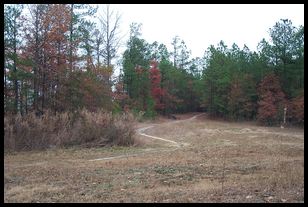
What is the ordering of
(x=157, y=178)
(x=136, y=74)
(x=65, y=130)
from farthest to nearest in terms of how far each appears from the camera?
(x=136, y=74), (x=65, y=130), (x=157, y=178)

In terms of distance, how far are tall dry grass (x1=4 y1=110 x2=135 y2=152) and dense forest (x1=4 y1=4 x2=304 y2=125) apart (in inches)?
109

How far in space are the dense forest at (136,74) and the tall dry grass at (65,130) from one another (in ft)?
9.07

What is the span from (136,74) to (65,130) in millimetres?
33152

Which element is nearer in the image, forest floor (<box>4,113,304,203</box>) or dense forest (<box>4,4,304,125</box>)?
forest floor (<box>4,113,304,203</box>)

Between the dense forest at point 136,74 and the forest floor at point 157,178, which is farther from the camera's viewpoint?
the dense forest at point 136,74

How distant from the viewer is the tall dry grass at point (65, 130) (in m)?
20.1

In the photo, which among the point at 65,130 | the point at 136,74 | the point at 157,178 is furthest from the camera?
the point at 136,74

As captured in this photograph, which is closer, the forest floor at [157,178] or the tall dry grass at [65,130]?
the forest floor at [157,178]

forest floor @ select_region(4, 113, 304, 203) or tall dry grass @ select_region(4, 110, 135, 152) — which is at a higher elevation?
A: tall dry grass @ select_region(4, 110, 135, 152)

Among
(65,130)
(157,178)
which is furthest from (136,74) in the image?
(157,178)

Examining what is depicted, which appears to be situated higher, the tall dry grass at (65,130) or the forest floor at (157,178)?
the tall dry grass at (65,130)

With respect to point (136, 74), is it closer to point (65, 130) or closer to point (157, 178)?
point (65, 130)

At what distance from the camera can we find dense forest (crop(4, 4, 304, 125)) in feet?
91.2

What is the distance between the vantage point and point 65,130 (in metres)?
21.6
